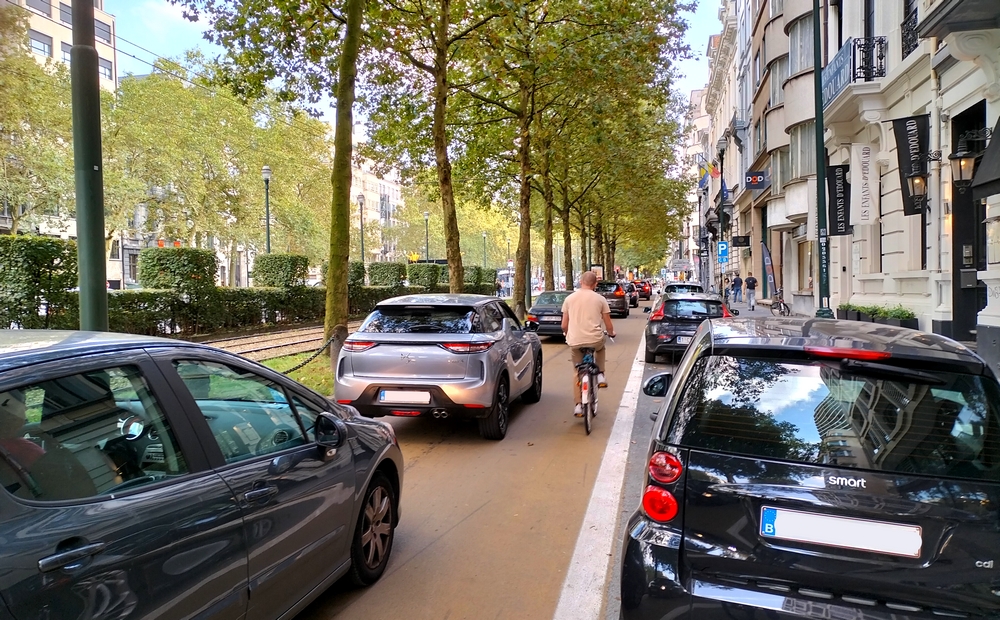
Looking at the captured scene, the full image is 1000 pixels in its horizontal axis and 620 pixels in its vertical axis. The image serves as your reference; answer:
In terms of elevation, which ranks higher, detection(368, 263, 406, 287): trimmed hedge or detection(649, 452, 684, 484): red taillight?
detection(368, 263, 406, 287): trimmed hedge

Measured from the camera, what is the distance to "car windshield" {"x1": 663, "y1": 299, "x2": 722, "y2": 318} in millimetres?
13711

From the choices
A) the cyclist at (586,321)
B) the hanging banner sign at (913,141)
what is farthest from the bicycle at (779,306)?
the cyclist at (586,321)

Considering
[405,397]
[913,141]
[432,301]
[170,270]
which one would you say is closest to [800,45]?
[913,141]

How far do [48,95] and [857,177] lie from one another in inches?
1220

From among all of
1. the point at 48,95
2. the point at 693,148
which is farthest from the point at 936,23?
the point at 693,148

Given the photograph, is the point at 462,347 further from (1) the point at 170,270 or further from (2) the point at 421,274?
(2) the point at 421,274

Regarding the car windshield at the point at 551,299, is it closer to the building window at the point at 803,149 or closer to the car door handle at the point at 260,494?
the building window at the point at 803,149

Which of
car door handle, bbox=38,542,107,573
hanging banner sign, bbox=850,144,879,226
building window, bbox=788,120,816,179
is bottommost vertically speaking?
car door handle, bbox=38,542,107,573

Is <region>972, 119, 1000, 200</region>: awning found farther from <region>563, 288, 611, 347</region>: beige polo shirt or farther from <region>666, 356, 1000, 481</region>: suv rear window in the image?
<region>666, 356, 1000, 481</region>: suv rear window

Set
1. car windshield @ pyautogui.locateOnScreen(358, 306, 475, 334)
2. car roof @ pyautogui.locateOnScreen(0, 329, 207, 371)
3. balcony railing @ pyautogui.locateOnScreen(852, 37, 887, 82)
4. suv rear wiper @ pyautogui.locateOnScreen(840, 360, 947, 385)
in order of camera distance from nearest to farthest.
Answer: car roof @ pyautogui.locateOnScreen(0, 329, 207, 371)
suv rear wiper @ pyautogui.locateOnScreen(840, 360, 947, 385)
car windshield @ pyautogui.locateOnScreen(358, 306, 475, 334)
balcony railing @ pyautogui.locateOnScreen(852, 37, 887, 82)

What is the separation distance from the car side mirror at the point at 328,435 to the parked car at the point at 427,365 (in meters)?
3.44

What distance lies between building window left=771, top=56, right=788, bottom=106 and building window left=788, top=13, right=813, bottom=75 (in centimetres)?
212

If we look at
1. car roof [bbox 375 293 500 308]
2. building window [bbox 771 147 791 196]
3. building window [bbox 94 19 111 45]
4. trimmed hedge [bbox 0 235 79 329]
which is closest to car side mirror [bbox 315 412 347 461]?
car roof [bbox 375 293 500 308]

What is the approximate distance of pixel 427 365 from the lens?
694cm
